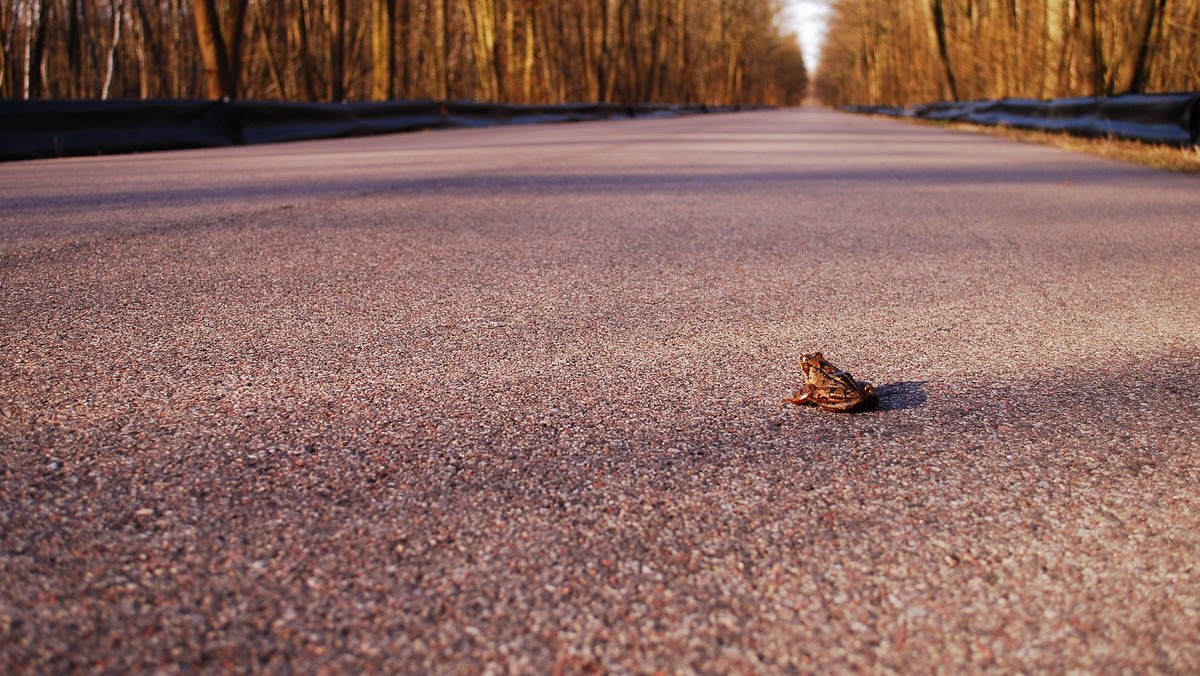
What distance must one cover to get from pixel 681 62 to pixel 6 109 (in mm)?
61164

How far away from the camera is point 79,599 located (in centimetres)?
125

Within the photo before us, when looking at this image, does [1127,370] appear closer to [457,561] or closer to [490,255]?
[457,561]

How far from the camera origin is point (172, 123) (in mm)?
10734

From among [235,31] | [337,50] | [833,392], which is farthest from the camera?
[337,50]

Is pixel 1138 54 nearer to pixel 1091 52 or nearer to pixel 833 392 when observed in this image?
pixel 1091 52

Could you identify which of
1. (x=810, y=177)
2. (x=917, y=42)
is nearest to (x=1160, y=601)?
(x=810, y=177)

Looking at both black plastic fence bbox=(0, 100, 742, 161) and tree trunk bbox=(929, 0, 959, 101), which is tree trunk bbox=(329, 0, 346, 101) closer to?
black plastic fence bbox=(0, 100, 742, 161)

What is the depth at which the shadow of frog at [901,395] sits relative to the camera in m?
2.11

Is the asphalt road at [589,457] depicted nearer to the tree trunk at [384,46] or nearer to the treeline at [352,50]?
the treeline at [352,50]

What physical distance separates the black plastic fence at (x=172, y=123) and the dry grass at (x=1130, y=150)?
32.7 feet

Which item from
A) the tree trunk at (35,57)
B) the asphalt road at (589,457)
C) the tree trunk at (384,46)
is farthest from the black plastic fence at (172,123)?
the tree trunk at (35,57)

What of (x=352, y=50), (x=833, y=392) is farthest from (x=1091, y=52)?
(x=352, y=50)

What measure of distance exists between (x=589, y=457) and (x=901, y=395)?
82 centimetres

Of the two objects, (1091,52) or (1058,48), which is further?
(1058,48)
